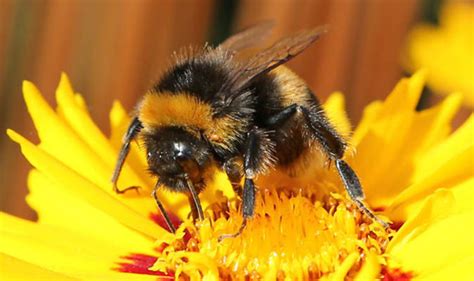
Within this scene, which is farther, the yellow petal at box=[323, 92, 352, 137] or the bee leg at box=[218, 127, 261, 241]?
the yellow petal at box=[323, 92, 352, 137]

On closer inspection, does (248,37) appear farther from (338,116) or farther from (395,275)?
(395,275)

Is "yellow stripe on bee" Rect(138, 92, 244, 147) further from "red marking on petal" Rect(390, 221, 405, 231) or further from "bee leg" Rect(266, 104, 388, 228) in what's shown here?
"red marking on petal" Rect(390, 221, 405, 231)

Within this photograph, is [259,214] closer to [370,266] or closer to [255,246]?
[255,246]

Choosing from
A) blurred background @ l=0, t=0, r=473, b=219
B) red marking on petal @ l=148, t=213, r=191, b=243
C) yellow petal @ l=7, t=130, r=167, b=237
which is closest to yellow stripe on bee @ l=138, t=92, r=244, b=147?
yellow petal @ l=7, t=130, r=167, b=237

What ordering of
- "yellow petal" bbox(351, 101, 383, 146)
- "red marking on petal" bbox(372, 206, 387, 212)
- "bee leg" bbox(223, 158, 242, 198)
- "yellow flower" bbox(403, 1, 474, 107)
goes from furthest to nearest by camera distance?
1. "yellow flower" bbox(403, 1, 474, 107)
2. "yellow petal" bbox(351, 101, 383, 146)
3. "red marking on petal" bbox(372, 206, 387, 212)
4. "bee leg" bbox(223, 158, 242, 198)

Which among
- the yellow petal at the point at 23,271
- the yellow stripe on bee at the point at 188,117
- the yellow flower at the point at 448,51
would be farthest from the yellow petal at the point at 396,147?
the yellow flower at the point at 448,51

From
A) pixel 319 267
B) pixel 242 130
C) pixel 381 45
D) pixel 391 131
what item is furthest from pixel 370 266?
pixel 381 45
